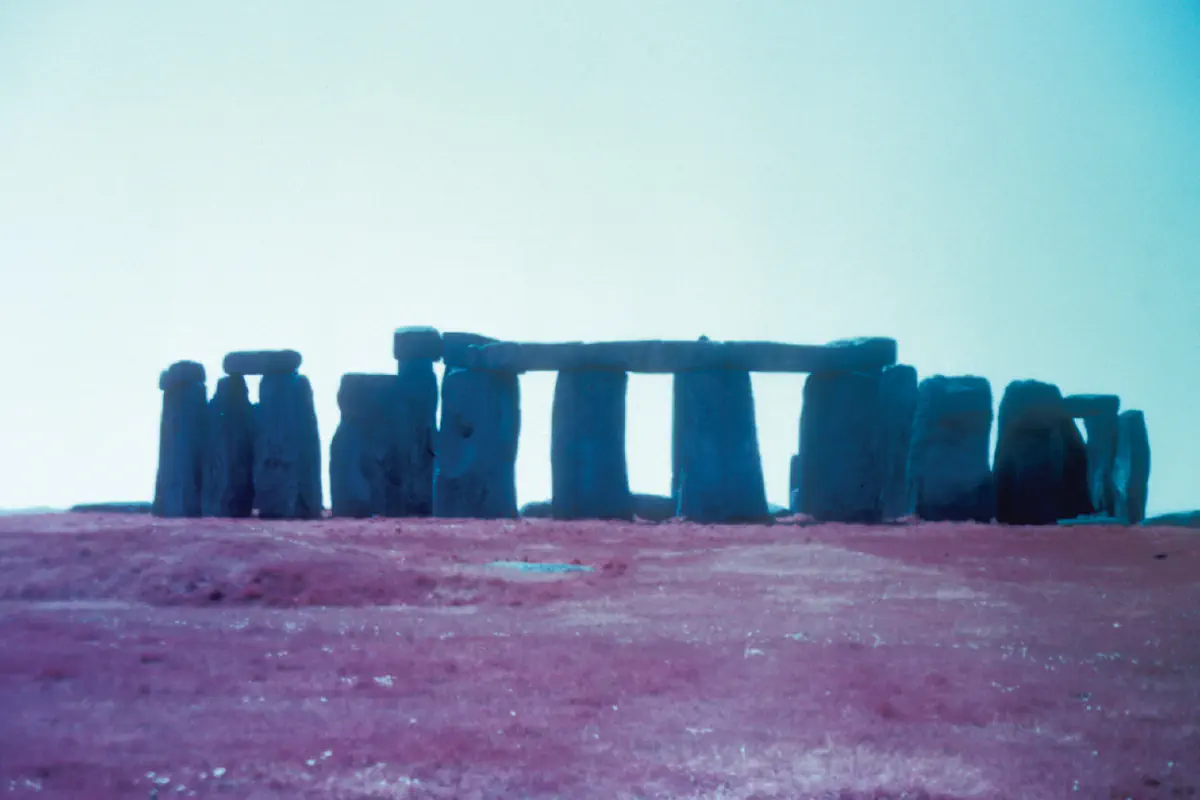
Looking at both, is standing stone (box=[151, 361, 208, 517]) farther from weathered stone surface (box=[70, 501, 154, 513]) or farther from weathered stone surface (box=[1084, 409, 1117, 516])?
weathered stone surface (box=[1084, 409, 1117, 516])

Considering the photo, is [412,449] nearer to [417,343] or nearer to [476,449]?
[476,449]

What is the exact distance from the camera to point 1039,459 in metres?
18.0

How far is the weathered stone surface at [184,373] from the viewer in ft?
62.7

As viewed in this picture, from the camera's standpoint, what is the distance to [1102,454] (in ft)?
68.3

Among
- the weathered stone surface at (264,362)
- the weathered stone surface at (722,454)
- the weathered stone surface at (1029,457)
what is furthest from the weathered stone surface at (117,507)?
the weathered stone surface at (1029,457)

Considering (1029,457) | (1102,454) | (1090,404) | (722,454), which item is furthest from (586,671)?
(1102,454)

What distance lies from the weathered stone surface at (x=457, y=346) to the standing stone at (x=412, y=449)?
0.52 m

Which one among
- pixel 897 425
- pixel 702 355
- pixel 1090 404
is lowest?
pixel 897 425

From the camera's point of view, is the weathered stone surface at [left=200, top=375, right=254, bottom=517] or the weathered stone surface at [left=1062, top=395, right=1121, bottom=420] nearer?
the weathered stone surface at [left=200, top=375, right=254, bottom=517]

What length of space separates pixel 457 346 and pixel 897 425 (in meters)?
8.21

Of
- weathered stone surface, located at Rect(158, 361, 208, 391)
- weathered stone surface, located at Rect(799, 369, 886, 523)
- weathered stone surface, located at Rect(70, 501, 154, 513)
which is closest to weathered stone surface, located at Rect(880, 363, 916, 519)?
weathered stone surface, located at Rect(799, 369, 886, 523)

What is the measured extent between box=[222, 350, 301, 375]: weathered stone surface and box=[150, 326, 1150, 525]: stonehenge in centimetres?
2

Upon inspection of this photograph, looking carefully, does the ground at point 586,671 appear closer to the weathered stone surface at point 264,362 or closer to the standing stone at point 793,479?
the weathered stone surface at point 264,362

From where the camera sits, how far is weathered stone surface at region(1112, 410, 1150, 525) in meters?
21.3
